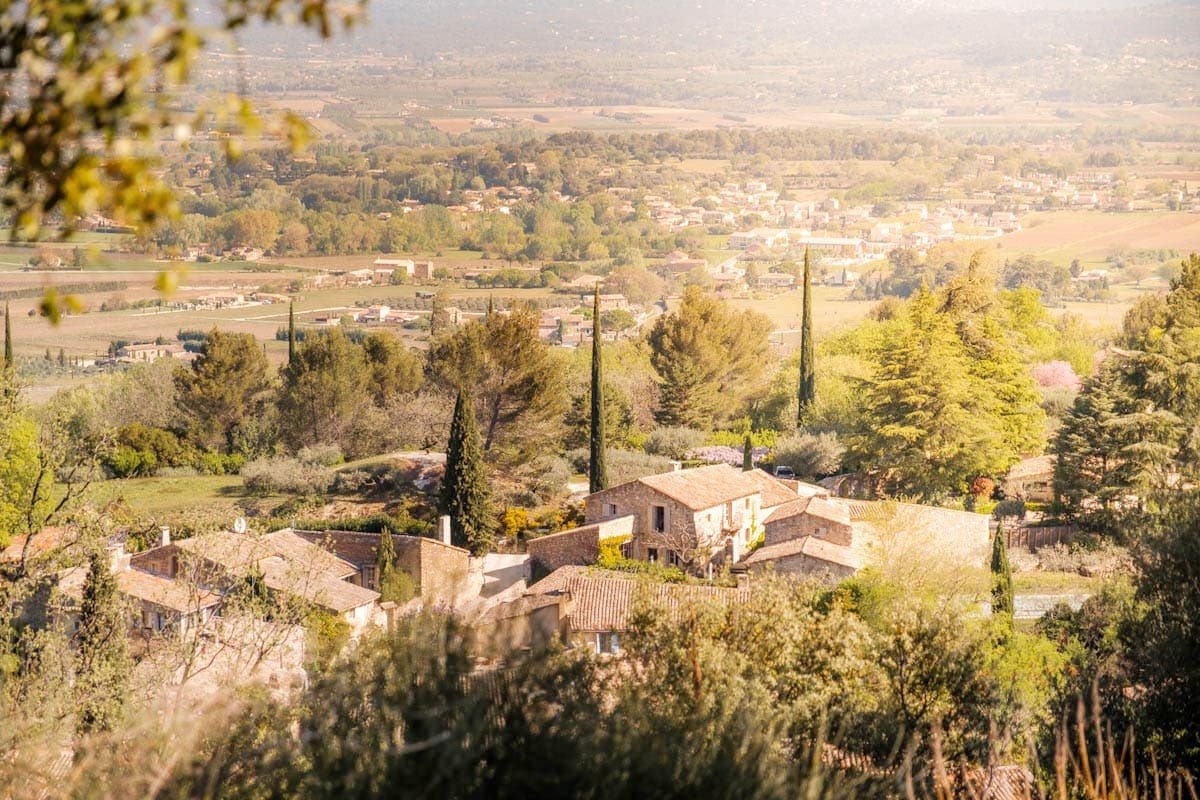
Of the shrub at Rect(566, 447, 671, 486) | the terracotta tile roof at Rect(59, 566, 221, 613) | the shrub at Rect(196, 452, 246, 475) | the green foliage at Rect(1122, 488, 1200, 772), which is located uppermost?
the green foliage at Rect(1122, 488, 1200, 772)

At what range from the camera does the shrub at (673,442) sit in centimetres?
3250

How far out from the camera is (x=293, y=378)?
112 ft

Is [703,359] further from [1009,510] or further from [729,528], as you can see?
[729,528]

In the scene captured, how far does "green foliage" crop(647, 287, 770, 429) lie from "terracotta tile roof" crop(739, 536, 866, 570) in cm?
1314

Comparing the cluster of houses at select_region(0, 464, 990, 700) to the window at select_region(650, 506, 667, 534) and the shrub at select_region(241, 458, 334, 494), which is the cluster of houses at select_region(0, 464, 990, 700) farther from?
the shrub at select_region(241, 458, 334, 494)

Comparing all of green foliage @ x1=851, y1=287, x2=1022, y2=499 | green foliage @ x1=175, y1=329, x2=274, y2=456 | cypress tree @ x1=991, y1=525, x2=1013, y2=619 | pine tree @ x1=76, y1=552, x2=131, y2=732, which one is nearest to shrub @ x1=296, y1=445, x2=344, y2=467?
green foliage @ x1=175, y1=329, x2=274, y2=456

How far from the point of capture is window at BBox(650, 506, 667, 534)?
23.2 m

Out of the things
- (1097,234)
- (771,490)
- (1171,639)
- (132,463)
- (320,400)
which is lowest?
(132,463)

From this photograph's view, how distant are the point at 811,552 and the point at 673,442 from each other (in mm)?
12343

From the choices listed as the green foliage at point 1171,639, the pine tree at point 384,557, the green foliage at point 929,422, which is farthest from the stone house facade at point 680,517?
the green foliage at point 1171,639

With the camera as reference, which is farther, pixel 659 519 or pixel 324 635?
pixel 659 519

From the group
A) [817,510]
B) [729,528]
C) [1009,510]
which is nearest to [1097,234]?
[1009,510]

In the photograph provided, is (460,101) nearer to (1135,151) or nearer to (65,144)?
(1135,151)

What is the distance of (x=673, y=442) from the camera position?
32750mm
